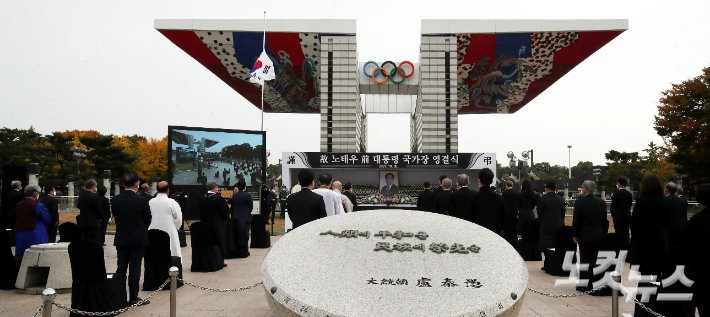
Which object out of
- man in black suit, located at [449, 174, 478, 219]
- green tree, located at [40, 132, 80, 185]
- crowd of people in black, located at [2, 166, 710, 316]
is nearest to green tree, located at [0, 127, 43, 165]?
green tree, located at [40, 132, 80, 185]

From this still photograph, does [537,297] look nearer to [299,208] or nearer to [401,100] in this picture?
[299,208]

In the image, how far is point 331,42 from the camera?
21844 millimetres

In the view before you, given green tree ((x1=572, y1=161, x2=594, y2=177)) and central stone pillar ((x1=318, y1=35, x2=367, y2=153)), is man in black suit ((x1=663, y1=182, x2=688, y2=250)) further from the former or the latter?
green tree ((x1=572, y1=161, x2=594, y2=177))

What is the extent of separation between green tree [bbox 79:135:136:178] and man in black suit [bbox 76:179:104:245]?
109 ft

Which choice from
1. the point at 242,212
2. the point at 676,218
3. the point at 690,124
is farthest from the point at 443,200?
the point at 690,124

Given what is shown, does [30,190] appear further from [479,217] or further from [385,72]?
[385,72]

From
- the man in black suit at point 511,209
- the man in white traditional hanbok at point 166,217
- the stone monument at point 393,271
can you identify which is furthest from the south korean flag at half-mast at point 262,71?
the stone monument at point 393,271

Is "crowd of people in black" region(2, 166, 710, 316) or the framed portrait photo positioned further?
the framed portrait photo

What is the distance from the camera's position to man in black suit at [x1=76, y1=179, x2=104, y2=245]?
7.78m

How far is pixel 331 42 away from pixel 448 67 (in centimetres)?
609

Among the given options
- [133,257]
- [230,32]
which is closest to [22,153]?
[230,32]

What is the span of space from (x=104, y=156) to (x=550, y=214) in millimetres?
40284

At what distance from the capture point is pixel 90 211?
8172 millimetres

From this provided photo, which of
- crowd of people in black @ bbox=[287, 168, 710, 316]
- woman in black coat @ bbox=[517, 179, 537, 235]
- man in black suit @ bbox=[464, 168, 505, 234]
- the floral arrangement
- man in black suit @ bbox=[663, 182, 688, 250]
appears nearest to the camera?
crowd of people in black @ bbox=[287, 168, 710, 316]
